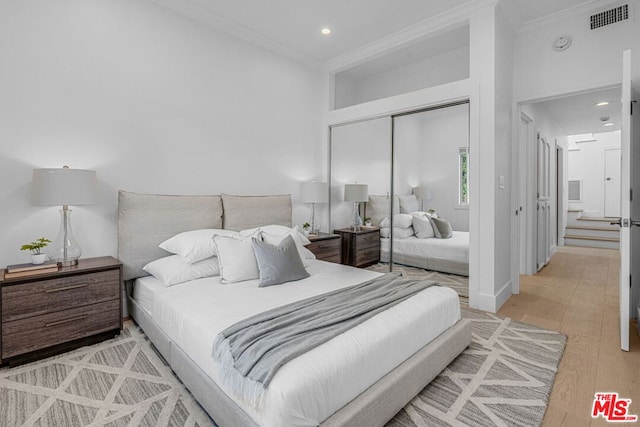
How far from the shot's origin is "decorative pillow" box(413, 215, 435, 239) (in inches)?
154

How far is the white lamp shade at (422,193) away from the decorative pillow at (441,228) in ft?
0.88

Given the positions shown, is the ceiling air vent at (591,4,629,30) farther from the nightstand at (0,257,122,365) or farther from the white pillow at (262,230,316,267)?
the nightstand at (0,257,122,365)

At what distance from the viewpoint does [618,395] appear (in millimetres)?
1925

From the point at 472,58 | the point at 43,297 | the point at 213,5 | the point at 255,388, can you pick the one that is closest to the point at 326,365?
the point at 255,388

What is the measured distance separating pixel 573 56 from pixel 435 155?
1636mm

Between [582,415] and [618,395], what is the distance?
0.41m

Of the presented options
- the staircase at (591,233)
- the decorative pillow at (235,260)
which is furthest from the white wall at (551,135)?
the decorative pillow at (235,260)

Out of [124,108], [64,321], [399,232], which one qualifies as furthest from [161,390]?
[399,232]

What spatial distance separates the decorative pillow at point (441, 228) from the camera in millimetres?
3728

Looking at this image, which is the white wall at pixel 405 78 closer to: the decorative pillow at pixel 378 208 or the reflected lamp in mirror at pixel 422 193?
the reflected lamp in mirror at pixel 422 193

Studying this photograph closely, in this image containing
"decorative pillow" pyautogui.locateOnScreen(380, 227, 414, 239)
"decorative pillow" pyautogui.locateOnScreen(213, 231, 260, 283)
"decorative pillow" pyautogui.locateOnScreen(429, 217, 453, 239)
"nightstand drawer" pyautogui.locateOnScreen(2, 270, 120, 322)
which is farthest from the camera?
"decorative pillow" pyautogui.locateOnScreen(380, 227, 414, 239)

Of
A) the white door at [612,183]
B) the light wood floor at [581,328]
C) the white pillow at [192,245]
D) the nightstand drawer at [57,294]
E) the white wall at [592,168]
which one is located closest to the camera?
the light wood floor at [581,328]

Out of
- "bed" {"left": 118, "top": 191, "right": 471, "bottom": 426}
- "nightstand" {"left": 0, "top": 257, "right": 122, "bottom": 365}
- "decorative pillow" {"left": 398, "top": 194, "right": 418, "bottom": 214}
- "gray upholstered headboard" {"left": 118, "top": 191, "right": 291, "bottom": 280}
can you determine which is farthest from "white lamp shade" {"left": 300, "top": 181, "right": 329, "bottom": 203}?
"nightstand" {"left": 0, "top": 257, "right": 122, "bottom": 365}

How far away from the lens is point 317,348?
145 centimetres
